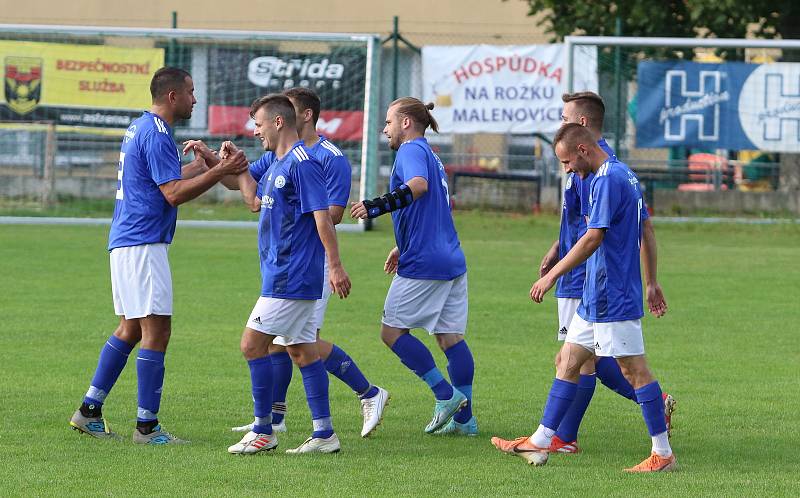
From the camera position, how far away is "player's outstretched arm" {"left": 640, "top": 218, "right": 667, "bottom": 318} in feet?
23.0

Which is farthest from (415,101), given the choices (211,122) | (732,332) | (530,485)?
(211,122)

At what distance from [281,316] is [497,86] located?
614 inches

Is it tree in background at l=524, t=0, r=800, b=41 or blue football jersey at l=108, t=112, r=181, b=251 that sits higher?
tree in background at l=524, t=0, r=800, b=41

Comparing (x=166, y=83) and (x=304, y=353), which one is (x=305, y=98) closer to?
(x=166, y=83)

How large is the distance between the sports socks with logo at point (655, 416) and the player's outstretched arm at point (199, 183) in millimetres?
2394

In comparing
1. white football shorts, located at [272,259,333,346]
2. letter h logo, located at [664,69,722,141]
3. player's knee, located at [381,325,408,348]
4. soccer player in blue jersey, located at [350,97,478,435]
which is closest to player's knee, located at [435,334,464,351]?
soccer player in blue jersey, located at [350,97,478,435]

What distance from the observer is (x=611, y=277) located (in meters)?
6.59

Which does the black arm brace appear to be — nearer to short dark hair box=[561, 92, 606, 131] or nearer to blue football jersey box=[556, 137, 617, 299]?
blue football jersey box=[556, 137, 617, 299]

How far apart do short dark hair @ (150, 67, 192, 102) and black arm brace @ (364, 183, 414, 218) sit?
4.15 feet

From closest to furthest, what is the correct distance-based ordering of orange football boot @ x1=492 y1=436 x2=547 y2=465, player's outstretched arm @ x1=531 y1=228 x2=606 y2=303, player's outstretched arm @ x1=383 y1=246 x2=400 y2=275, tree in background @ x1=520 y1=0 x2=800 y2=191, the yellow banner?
1. player's outstretched arm @ x1=531 y1=228 x2=606 y2=303
2. orange football boot @ x1=492 y1=436 x2=547 y2=465
3. player's outstretched arm @ x1=383 y1=246 x2=400 y2=275
4. the yellow banner
5. tree in background @ x1=520 y1=0 x2=800 y2=191

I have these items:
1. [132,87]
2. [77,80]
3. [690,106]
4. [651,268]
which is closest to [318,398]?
[651,268]

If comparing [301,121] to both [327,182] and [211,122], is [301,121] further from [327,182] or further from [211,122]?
[211,122]

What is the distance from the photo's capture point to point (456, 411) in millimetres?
7527

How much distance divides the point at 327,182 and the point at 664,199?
53.5 feet
